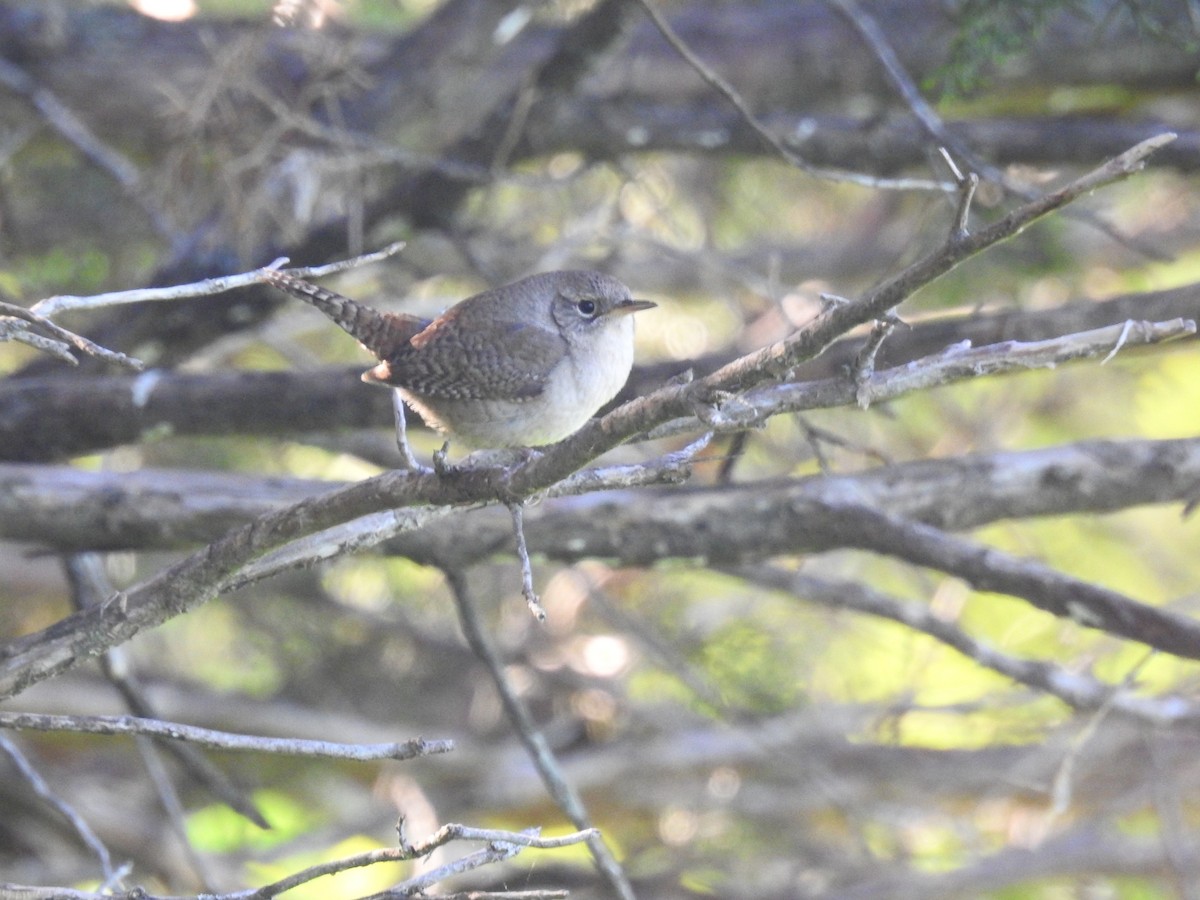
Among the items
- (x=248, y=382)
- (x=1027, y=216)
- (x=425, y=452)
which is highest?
(x=425, y=452)

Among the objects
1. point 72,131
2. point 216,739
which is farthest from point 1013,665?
point 72,131

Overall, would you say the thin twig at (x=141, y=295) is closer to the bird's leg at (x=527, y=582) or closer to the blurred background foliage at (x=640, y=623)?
the bird's leg at (x=527, y=582)

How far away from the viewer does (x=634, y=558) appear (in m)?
4.10

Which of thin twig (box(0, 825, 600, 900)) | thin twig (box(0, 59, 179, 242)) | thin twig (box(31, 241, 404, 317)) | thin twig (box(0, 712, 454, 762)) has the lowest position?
thin twig (box(0, 825, 600, 900))

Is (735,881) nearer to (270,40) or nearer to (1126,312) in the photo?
(1126,312)

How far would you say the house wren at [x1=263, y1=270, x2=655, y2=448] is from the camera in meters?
3.59

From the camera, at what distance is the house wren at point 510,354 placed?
3.59 m

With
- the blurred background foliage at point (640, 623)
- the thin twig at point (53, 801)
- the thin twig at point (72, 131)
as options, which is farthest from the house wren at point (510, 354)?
the thin twig at point (72, 131)

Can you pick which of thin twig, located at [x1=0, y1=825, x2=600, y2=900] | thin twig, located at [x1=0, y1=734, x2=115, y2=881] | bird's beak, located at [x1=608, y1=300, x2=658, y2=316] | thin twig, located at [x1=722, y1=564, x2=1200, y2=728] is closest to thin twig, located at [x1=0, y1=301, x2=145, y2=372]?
thin twig, located at [x1=0, y1=825, x2=600, y2=900]

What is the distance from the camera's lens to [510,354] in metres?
3.69

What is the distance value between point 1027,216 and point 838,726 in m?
4.68

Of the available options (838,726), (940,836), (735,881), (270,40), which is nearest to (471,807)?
(735,881)

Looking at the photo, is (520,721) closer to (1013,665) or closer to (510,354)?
(510,354)

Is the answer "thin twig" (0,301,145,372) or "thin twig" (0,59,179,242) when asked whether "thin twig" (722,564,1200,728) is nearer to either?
"thin twig" (0,301,145,372)
